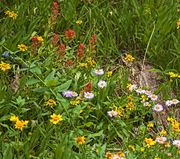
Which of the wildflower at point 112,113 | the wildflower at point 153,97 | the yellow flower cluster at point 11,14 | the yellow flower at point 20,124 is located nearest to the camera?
the yellow flower at point 20,124

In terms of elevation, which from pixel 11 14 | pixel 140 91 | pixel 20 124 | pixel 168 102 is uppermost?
pixel 11 14

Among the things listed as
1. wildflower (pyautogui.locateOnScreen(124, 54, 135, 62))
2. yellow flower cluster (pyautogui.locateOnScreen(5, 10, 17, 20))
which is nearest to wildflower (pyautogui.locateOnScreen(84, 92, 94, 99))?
wildflower (pyautogui.locateOnScreen(124, 54, 135, 62))

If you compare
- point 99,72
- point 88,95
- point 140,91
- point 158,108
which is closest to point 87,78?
point 99,72

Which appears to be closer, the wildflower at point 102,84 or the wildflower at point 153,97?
the wildflower at point 102,84

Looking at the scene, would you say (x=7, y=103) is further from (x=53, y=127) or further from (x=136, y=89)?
(x=136, y=89)

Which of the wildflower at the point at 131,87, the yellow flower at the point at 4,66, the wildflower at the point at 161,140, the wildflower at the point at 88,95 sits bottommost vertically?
the wildflower at the point at 161,140


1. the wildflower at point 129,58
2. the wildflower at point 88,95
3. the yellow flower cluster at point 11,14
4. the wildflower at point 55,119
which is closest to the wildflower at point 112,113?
the wildflower at point 88,95

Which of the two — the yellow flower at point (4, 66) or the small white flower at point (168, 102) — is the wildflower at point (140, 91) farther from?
the yellow flower at point (4, 66)

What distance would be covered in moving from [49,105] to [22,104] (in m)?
0.18

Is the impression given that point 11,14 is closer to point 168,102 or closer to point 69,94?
point 69,94

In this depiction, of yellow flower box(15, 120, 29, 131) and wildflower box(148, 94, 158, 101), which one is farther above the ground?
yellow flower box(15, 120, 29, 131)

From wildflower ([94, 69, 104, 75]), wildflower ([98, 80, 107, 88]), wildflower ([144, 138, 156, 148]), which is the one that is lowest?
wildflower ([144, 138, 156, 148])

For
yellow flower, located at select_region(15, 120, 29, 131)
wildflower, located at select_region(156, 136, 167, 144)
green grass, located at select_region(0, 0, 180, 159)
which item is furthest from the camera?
wildflower, located at select_region(156, 136, 167, 144)

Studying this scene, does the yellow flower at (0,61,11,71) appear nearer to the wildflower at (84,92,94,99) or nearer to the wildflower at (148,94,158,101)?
the wildflower at (84,92,94,99)
